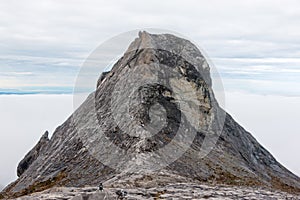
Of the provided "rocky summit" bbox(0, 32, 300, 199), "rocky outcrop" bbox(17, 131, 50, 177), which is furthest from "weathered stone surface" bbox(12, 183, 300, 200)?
"rocky outcrop" bbox(17, 131, 50, 177)

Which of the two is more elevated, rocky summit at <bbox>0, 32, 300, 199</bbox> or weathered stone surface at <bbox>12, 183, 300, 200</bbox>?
rocky summit at <bbox>0, 32, 300, 199</bbox>

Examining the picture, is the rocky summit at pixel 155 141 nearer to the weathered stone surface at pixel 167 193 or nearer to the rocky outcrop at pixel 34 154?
the weathered stone surface at pixel 167 193

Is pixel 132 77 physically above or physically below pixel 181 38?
below

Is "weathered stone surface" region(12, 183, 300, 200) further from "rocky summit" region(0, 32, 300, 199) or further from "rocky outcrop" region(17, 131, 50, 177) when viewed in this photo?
"rocky outcrop" region(17, 131, 50, 177)

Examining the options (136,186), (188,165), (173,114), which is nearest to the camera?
(136,186)

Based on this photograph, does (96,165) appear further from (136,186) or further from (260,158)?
(260,158)

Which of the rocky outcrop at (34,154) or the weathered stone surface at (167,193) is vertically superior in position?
the rocky outcrop at (34,154)

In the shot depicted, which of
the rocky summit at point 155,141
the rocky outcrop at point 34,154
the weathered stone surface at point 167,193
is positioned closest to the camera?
the weathered stone surface at point 167,193

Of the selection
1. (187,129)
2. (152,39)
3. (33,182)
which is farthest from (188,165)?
(152,39)

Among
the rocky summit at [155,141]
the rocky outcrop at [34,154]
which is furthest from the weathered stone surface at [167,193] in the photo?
the rocky outcrop at [34,154]
